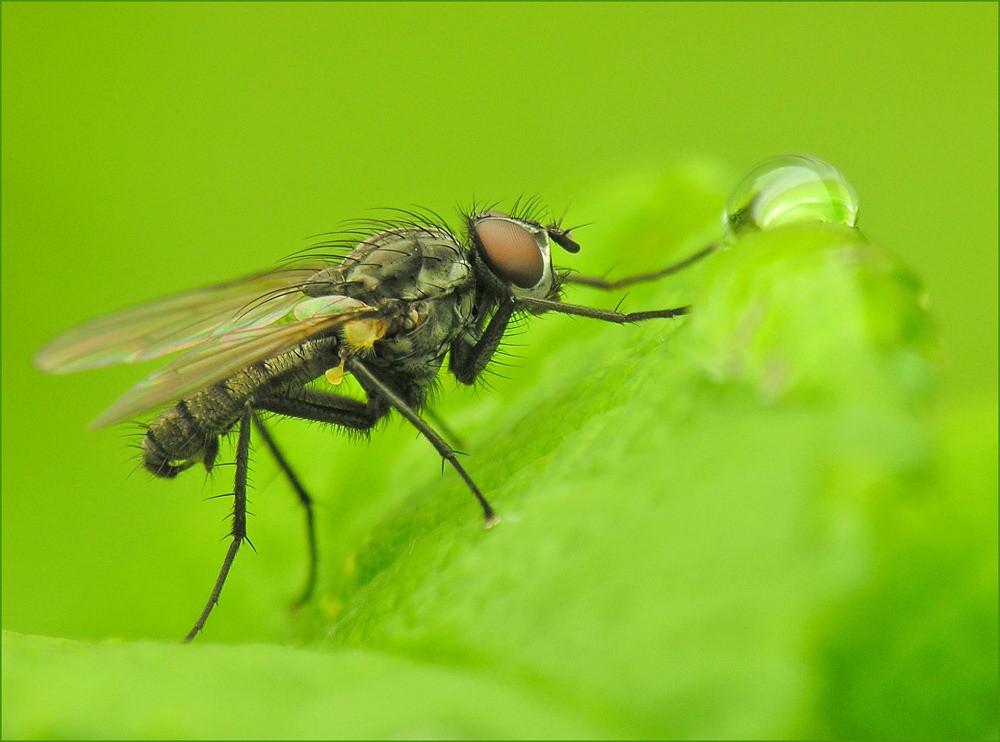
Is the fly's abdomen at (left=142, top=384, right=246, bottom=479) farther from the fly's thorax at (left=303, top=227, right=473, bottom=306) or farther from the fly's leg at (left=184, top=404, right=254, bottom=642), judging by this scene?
the fly's thorax at (left=303, top=227, right=473, bottom=306)

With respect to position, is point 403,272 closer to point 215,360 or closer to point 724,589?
point 215,360

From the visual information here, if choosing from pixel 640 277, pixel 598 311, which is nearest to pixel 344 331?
pixel 598 311

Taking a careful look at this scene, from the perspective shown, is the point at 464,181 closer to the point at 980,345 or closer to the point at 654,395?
the point at 980,345

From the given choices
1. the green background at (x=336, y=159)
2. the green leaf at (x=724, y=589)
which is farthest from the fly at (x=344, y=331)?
the green leaf at (x=724, y=589)

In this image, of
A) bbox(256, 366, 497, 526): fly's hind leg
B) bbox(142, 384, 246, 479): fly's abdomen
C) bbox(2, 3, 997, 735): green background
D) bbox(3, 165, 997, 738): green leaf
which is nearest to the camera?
bbox(3, 165, 997, 738): green leaf

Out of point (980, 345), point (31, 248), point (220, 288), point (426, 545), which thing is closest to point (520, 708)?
point (426, 545)

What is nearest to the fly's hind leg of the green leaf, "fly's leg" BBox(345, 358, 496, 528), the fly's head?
"fly's leg" BBox(345, 358, 496, 528)
